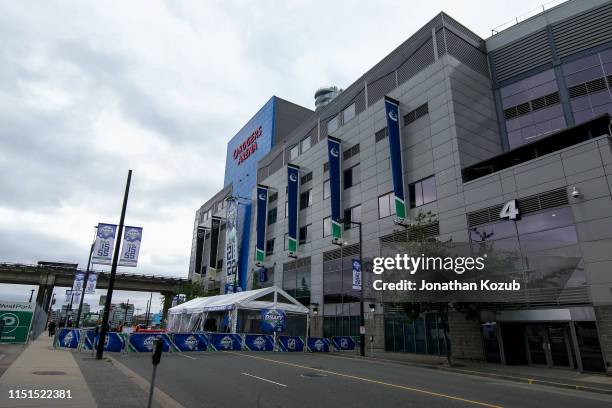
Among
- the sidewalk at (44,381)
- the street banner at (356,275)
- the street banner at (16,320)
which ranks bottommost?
the sidewalk at (44,381)

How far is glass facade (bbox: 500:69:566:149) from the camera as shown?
28469 millimetres

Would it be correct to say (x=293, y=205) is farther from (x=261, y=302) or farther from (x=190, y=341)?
(x=190, y=341)

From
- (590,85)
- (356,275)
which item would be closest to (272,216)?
(356,275)

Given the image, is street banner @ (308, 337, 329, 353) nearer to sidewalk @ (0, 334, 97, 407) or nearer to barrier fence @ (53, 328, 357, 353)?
barrier fence @ (53, 328, 357, 353)

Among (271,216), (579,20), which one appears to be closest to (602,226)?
(579,20)

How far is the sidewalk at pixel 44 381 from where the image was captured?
8.30 meters

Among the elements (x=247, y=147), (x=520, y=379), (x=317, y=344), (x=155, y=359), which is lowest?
(x=520, y=379)

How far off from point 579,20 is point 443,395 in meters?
30.1

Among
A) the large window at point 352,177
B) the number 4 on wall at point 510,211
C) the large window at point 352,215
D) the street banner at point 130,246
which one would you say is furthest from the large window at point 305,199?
the street banner at point 130,246

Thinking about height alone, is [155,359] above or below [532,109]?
below

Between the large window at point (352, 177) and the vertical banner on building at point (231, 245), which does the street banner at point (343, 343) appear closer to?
the large window at point (352, 177)

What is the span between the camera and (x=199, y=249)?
72562 millimetres

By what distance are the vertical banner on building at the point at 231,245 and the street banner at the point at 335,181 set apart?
17.7 meters

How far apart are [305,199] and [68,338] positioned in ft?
83.8
